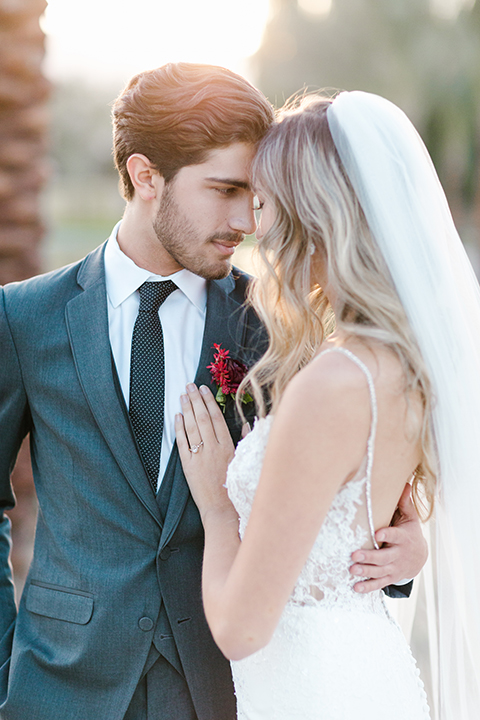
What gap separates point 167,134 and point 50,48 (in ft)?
6.49

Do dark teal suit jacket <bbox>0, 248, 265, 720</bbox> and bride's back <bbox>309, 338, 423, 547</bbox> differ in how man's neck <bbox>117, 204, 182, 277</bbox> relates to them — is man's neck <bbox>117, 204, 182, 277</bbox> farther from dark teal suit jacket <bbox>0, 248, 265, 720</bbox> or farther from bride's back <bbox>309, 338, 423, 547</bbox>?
bride's back <bbox>309, 338, 423, 547</bbox>

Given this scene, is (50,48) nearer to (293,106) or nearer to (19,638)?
(293,106)

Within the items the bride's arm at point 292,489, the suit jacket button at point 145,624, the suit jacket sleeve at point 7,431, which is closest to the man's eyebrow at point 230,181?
the suit jacket sleeve at point 7,431

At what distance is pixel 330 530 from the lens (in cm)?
169

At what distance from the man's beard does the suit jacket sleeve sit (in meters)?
0.58

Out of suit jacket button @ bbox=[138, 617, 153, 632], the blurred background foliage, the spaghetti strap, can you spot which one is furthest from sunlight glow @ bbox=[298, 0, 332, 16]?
suit jacket button @ bbox=[138, 617, 153, 632]

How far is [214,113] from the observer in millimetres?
2166

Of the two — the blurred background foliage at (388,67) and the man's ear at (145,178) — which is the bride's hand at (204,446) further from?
the blurred background foliage at (388,67)

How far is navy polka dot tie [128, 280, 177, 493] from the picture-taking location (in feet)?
6.78

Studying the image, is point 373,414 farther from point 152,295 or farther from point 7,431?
point 7,431

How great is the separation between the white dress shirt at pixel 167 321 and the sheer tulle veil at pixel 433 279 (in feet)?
2.68

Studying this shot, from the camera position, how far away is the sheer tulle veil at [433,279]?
1.65 m

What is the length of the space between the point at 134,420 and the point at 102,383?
17 cm

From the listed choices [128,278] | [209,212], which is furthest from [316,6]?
[128,278]
